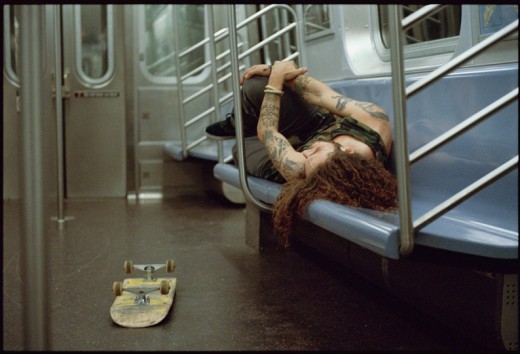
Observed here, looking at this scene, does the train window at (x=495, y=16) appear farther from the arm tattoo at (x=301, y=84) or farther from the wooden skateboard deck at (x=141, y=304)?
the wooden skateboard deck at (x=141, y=304)

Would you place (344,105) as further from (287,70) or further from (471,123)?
(471,123)

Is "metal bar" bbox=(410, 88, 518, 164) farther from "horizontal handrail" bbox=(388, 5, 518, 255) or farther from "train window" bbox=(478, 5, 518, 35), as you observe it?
"train window" bbox=(478, 5, 518, 35)

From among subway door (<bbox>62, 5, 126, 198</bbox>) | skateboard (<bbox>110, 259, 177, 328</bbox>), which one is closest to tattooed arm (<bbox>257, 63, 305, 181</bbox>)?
skateboard (<bbox>110, 259, 177, 328</bbox>)

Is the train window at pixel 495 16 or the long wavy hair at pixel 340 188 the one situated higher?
the train window at pixel 495 16

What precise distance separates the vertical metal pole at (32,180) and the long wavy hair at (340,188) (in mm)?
A: 1133

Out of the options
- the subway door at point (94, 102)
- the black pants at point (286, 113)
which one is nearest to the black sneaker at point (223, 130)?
the black pants at point (286, 113)

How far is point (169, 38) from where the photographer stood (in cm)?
624

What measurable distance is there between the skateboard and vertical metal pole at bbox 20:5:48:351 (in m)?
1.08

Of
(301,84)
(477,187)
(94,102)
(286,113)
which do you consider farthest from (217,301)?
(94,102)

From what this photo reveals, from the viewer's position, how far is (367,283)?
2918 millimetres

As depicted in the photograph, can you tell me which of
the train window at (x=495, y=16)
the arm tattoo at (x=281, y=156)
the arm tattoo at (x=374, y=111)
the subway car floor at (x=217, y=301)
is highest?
the train window at (x=495, y=16)

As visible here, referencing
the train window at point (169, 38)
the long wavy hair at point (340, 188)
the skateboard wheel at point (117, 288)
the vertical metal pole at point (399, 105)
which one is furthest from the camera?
the train window at point (169, 38)

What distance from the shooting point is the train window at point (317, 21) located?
13.3ft

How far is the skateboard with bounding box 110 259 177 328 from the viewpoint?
2.35 meters
